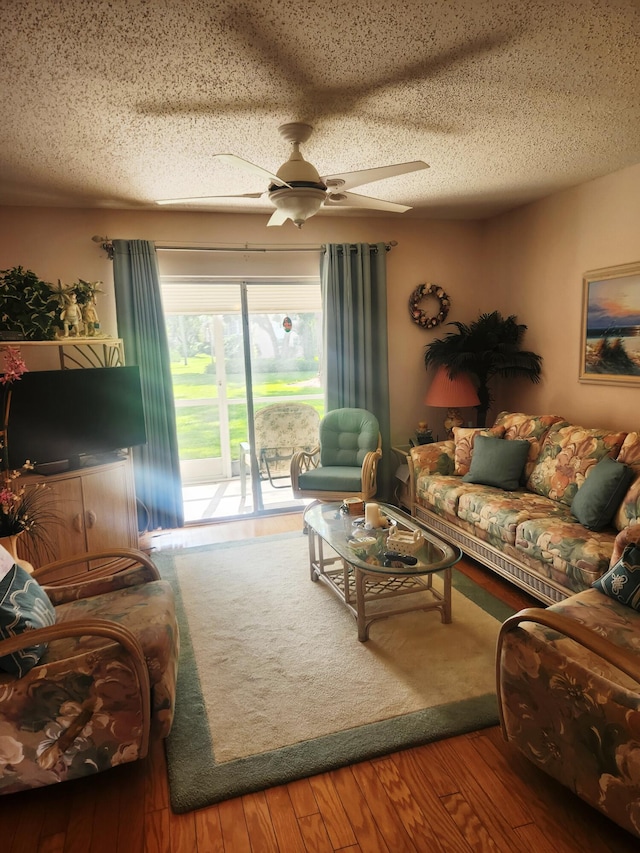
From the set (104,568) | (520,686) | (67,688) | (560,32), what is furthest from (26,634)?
(560,32)

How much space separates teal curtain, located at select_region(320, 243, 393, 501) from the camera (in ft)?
15.4

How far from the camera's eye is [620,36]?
76.2 inches

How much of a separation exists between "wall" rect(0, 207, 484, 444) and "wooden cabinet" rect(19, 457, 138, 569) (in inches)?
52.3

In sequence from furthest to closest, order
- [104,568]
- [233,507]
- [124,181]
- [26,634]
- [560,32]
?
[233,507], [124,181], [104,568], [560,32], [26,634]

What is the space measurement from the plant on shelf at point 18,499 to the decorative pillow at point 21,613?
0.76 metres

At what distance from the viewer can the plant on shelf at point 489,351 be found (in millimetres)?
4586

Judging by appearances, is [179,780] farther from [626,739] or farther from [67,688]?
[626,739]

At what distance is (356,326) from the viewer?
477 cm

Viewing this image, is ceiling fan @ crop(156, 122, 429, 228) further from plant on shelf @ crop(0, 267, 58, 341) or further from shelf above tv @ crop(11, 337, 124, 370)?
shelf above tv @ crop(11, 337, 124, 370)

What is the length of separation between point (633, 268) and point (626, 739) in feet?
9.97

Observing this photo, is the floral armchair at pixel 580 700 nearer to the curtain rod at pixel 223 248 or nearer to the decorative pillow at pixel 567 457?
the decorative pillow at pixel 567 457

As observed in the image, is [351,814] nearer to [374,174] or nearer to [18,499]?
[18,499]

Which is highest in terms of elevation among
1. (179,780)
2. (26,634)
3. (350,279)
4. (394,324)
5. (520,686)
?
(350,279)

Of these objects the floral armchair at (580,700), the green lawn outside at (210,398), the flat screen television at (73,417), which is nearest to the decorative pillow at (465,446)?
the green lawn outside at (210,398)
